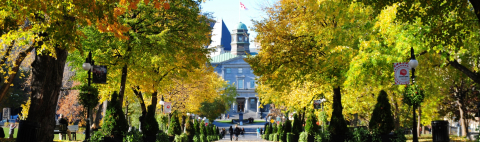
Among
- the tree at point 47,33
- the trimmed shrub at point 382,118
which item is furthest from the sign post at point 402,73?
the tree at point 47,33

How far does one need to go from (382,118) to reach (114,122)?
31.4ft

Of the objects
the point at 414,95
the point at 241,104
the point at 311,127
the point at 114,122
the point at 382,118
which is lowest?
the point at 311,127

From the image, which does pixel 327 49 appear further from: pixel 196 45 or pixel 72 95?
pixel 72 95

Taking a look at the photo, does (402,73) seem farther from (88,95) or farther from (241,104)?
(241,104)

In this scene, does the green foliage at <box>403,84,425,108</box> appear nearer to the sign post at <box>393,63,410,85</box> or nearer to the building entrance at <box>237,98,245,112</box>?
the sign post at <box>393,63,410,85</box>

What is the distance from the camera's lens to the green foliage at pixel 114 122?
17.1m

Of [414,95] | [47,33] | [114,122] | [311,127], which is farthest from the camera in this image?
[311,127]

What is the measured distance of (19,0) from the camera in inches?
435

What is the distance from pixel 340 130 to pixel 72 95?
118 ft

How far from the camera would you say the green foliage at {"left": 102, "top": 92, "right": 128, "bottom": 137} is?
1708cm

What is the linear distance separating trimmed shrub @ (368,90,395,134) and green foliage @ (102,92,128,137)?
9.03 m

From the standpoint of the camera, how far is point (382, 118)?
1756 centimetres

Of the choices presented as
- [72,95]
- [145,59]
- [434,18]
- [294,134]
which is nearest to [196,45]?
[145,59]

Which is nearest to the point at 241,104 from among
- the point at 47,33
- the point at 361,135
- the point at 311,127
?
the point at 311,127
